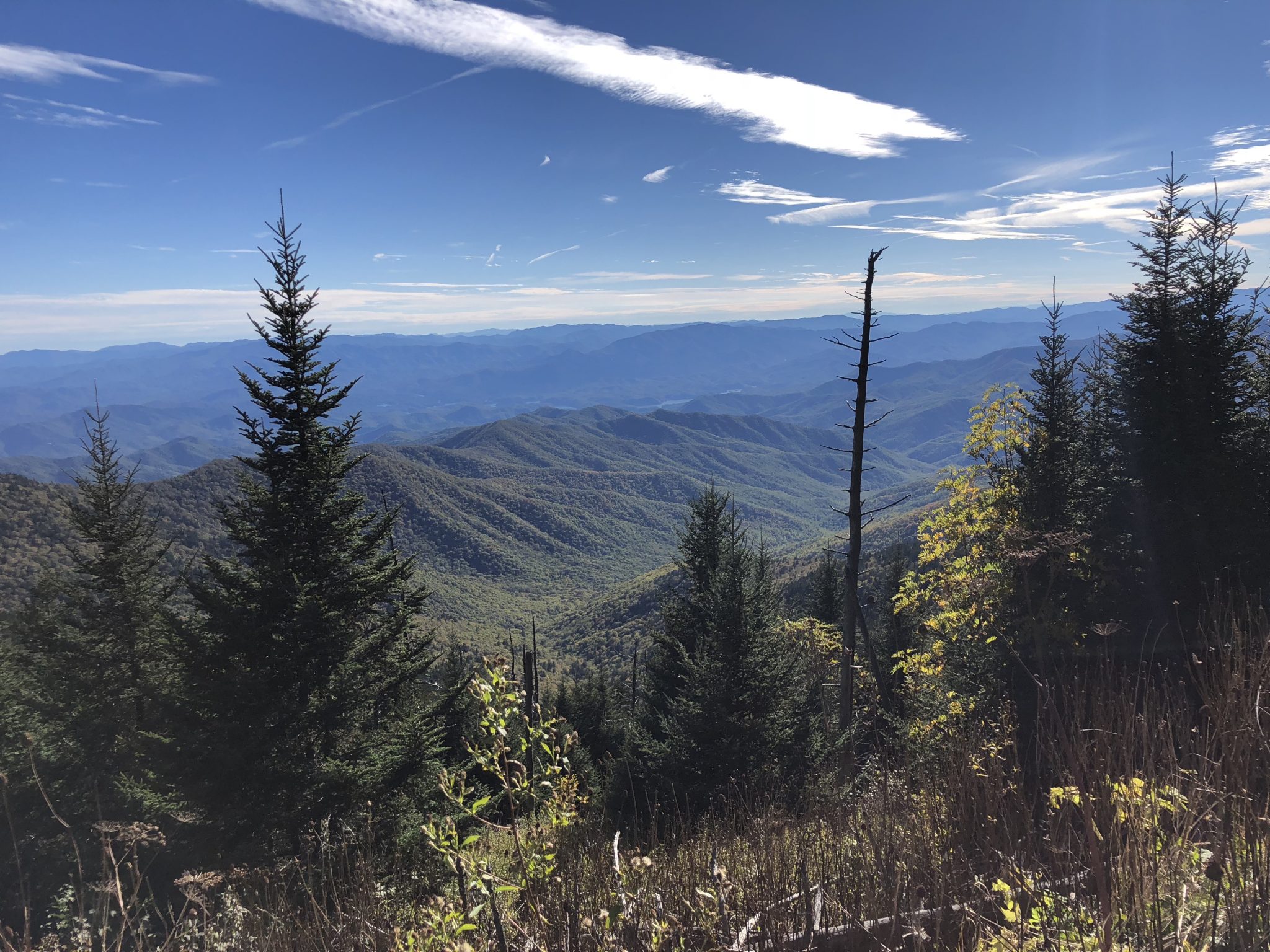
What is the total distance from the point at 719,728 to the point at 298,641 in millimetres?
8532

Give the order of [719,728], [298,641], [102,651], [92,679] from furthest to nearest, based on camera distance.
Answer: [92,679]
[102,651]
[719,728]
[298,641]

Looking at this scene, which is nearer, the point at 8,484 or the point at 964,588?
the point at 964,588

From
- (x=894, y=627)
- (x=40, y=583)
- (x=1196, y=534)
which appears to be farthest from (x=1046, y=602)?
(x=40, y=583)

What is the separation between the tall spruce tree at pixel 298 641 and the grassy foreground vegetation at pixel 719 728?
58 millimetres

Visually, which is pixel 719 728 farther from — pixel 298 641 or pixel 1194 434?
pixel 1194 434

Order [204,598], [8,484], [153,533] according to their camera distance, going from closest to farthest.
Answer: [204,598] → [153,533] → [8,484]

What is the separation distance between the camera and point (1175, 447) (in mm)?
12867

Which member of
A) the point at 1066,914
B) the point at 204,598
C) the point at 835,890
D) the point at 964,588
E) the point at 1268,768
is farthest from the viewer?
the point at 964,588

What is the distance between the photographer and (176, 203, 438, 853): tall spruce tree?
9211 mm

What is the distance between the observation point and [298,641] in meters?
9.61

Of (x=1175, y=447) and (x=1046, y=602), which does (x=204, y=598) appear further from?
(x=1175, y=447)

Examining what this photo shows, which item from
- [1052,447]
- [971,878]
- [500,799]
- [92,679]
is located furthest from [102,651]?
[1052,447]

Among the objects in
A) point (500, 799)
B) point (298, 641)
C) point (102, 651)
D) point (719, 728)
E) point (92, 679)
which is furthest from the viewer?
point (92, 679)

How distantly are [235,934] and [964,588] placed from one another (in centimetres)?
1470
